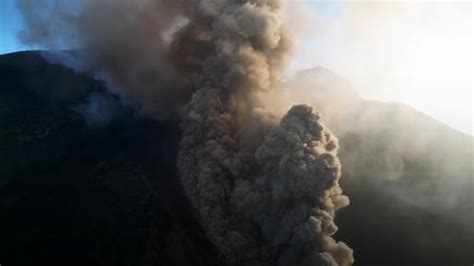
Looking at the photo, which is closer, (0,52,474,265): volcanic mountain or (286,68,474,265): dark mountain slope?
(0,52,474,265): volcanic mountain

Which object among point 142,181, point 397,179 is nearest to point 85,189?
point 142,181

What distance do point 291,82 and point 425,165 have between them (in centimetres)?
2143

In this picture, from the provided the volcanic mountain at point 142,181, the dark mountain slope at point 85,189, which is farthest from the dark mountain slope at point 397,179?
the dark mountain slope at point 85,189

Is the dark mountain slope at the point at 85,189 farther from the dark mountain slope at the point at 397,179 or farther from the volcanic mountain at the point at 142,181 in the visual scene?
the dark mountain slope at the point at 397,179

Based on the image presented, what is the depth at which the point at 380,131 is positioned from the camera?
7394 centimetres

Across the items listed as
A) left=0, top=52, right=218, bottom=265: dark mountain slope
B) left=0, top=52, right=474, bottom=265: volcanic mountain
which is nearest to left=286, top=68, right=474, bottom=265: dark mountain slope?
left=0, top=52, right=474, bottom=265: volcanic mountain

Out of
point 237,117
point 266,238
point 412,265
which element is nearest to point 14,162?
point 237,117

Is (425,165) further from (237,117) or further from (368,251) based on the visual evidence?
(237,117)

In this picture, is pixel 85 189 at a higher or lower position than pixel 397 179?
lower

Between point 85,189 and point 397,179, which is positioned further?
point 397,179

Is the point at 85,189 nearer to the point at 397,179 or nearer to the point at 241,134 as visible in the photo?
the point at 241,134

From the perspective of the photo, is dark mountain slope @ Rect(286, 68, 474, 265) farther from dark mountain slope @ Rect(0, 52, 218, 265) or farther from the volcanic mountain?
dark mountain slope @ Rect(0, 52, 218, 265)

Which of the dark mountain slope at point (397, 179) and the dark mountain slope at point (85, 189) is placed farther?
the dark mountain slope at point (397, 179)

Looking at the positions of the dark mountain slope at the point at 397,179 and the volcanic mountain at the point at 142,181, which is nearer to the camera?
the volcanic mountain at the point at 142,181
